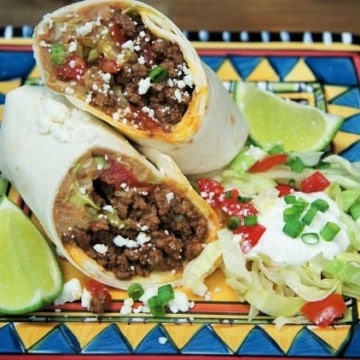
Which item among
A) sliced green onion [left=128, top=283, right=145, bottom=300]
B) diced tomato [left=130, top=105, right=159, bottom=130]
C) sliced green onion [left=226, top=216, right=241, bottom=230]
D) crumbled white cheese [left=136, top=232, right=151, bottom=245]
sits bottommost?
sliced green onion [left=128, top=283, right=145, bottom=300]

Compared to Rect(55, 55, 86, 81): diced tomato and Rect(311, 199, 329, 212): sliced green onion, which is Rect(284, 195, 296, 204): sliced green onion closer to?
Rect(311, 199, 329, 212): sliced green onion

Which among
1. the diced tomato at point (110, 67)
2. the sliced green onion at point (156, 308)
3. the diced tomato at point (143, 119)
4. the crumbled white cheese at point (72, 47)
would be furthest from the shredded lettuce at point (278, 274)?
the crumbled white cheese at point (72, 47)

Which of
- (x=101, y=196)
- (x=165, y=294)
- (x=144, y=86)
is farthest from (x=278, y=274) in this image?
(x=144, y=86)

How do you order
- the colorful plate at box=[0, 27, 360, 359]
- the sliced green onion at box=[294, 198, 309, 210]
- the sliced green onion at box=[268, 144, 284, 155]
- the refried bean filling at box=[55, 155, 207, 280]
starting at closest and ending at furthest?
the colorful plate at box=[0, 27, 360, 359] < the refried bean filling at box=[55, 155, 207, 280] < the sliced green onion at box=[294, 198, 309, 210] < the sliced green onion at box=[268, 144, 284, 155]

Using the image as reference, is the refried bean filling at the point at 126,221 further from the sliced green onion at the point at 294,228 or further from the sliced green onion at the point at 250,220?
the sliced green onion at the point at 294,228

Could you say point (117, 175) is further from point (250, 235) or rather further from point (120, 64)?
point (250, 235)

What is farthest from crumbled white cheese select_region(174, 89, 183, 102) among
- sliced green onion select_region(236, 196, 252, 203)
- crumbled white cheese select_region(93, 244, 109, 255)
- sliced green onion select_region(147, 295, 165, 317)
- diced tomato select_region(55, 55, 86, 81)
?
sliced green onion select_region(147, 295, 165, 317)

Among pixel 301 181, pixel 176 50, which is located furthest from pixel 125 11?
pixel 301 181
